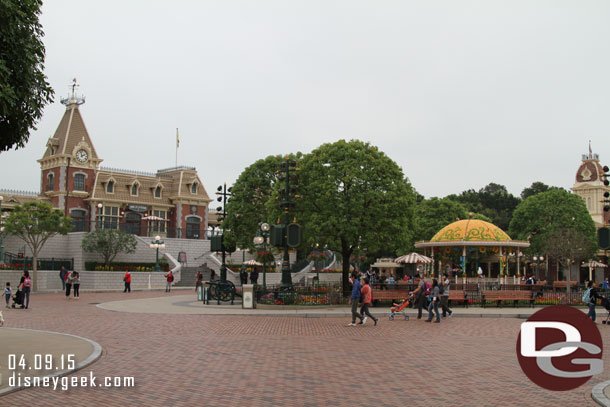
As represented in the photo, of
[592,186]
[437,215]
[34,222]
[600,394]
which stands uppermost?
[592,186]

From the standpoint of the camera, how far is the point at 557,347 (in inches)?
368

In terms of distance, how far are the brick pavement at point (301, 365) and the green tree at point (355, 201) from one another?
10.1 metres

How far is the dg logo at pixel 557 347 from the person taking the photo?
28.6ft

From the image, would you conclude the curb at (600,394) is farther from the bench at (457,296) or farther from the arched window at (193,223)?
the arched window at (193,223)

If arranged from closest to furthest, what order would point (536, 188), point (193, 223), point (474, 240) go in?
point (474, 240) < point (193, 223) < point (536, 188)

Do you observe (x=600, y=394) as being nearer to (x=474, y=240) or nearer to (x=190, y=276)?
(x=474, y=240)

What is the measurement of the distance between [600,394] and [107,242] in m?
45.5

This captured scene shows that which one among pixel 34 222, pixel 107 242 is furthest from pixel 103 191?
pixel 34 222

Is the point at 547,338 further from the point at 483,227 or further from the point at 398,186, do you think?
the point at 483,227

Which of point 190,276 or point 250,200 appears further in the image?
point 190,276

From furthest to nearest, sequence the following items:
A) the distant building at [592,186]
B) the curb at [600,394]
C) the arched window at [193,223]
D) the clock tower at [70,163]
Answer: the distant building at [592,186]
the arched window at [193,223]
the clock tower at [70,163]
the curb at [600,394]

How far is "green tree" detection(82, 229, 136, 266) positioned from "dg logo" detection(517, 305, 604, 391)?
44136 mm

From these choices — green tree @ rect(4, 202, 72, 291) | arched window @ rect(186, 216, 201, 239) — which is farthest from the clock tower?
green tree @ rect(4, 202, 72, 291)

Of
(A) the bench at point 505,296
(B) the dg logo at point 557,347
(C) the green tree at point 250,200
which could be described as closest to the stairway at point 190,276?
(C) the green tree at point 250,200
